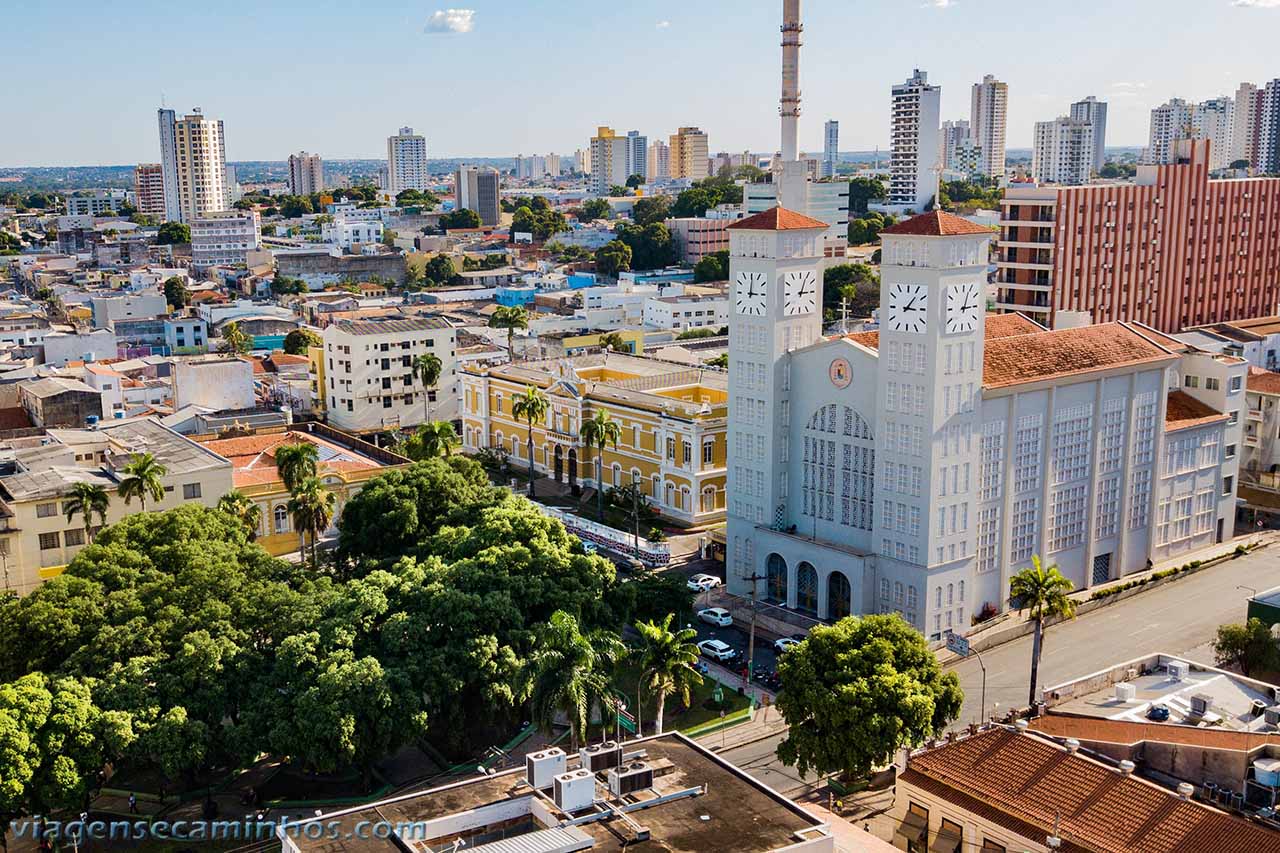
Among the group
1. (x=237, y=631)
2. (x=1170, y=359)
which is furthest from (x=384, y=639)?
(x=1170, y=359)

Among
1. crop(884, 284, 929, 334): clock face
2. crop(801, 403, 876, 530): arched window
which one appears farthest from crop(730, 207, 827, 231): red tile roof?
crop(801, 403, 876, 530): arched window

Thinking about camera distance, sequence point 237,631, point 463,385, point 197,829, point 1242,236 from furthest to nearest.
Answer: point 1242,236
point 463,385
point 237,631
point 197,829

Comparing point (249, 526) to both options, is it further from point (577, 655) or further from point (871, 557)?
point (871, 557)

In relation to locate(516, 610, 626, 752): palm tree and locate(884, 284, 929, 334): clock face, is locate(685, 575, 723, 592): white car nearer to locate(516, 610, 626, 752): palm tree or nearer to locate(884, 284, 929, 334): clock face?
locate(884, 284, 929, 334): clock face

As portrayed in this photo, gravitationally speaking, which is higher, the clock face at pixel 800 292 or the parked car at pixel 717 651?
the clock face at pixel 800 292

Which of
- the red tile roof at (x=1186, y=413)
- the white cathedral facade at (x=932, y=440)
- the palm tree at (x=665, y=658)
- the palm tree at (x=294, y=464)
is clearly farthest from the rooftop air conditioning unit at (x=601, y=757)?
the red tile roof at (x=1186, y=413)

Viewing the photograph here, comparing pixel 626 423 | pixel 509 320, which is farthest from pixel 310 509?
pixel 509 320

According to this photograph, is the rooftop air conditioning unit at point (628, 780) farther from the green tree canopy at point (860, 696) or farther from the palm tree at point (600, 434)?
the palm tree at point (600, 434)
